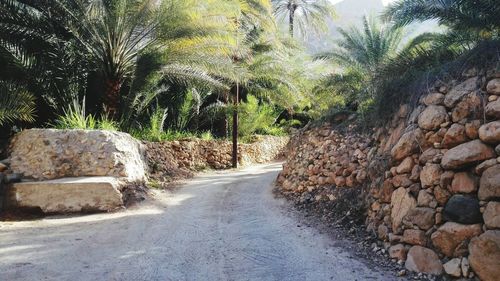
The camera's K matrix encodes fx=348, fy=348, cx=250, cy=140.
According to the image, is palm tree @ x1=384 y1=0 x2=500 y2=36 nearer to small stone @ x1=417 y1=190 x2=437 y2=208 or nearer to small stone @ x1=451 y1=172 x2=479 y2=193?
small stone @ x1=451 y1=172 x2=479 y2=193

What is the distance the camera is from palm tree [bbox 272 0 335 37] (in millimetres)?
20797

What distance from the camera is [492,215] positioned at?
316cm

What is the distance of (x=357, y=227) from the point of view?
4.91 meters

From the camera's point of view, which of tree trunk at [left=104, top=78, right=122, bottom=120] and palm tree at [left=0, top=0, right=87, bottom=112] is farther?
tree trunk at [left=104, top=78, right=122, bottom=120]

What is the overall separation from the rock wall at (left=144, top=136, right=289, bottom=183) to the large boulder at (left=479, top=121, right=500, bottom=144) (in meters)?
7.30

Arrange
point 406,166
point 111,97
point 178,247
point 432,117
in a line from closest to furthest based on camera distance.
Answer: point 432,117 < point 406,166 < point 178,247 < point 111,97

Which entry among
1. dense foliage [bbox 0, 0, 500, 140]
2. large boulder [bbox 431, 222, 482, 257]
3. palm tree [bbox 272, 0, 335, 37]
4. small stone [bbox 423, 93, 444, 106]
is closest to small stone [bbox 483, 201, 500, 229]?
large boulder [bbox 431, 222, 482, 257]

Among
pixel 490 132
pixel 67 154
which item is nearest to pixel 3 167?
pixel 67 154

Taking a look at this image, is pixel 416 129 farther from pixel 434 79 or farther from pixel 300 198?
pixel 300 198

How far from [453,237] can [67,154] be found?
21.6 feet

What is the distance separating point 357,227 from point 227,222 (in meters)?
2.07

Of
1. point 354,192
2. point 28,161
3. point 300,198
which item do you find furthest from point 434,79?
point 28,161

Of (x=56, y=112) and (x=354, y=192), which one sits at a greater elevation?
(x=56, y=112)

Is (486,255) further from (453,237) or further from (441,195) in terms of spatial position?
(441,195)
